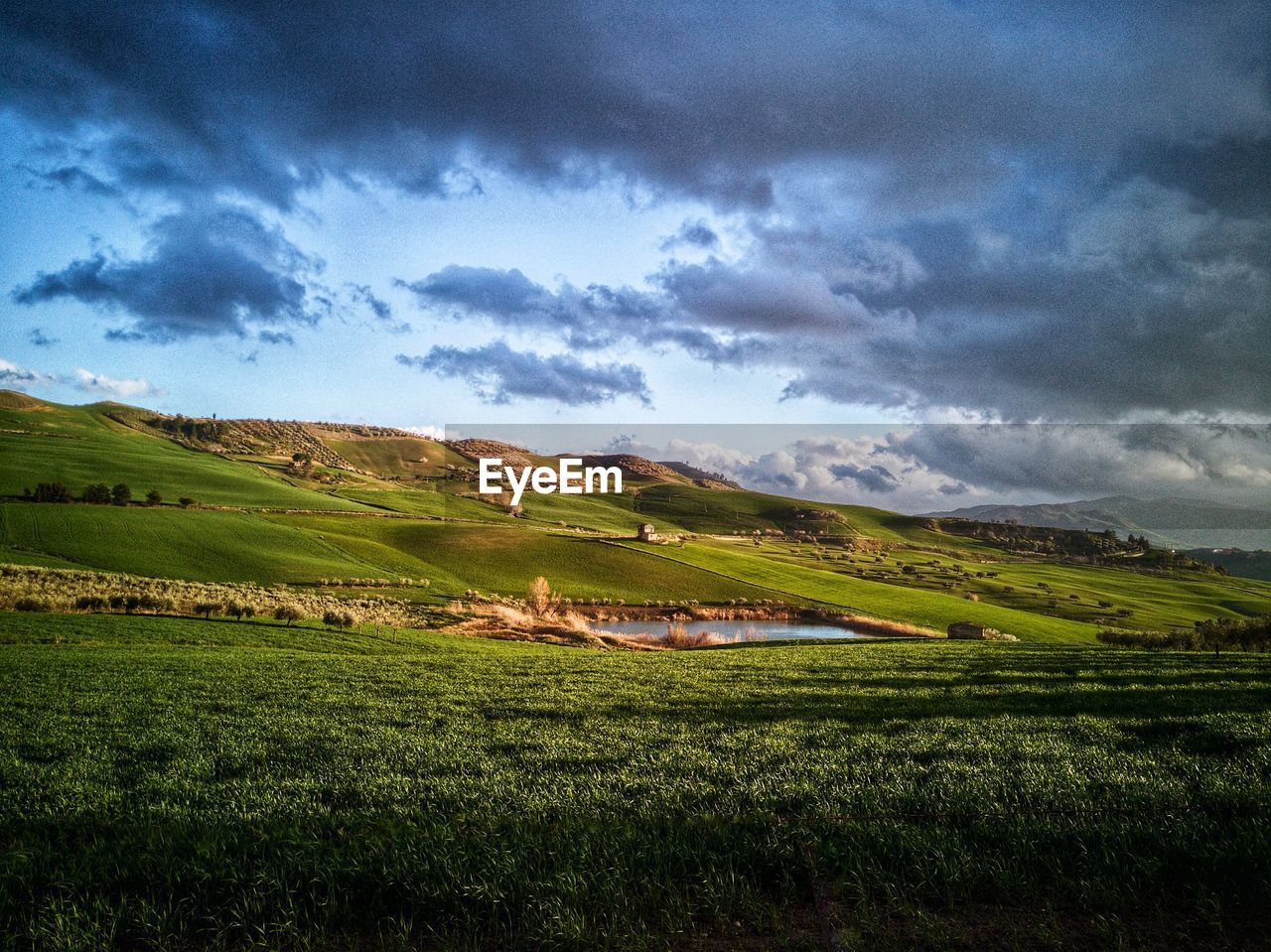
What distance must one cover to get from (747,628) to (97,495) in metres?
90.7

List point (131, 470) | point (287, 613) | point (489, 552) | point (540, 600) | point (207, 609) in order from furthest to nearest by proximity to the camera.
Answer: point (131, 470) < point (489, 552) < point (540, 600) < point (287, 613) < point (207, 609)

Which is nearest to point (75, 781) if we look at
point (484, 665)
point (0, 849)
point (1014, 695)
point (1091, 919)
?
point (0, 849)

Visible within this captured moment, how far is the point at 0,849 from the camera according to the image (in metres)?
6.89

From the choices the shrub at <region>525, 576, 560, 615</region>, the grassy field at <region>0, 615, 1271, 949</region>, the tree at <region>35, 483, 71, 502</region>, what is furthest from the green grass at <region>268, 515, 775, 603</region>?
the grassy field at <region>0, 615, 1271, 949</region>

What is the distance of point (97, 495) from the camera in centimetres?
9038

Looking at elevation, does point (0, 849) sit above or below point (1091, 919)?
below

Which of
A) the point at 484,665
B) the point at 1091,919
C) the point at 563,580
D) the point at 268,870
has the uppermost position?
the point at 1091,919

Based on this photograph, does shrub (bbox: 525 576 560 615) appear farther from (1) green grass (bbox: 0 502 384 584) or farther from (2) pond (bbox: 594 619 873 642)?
Answer: (1) green grass (bbox: 0 502 384 584)

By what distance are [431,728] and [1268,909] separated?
39.5ft

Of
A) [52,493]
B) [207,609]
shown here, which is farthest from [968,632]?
[52,493]

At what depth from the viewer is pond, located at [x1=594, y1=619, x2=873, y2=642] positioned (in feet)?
209

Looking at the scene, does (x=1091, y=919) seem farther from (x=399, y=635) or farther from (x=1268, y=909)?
(x=399, y=635)

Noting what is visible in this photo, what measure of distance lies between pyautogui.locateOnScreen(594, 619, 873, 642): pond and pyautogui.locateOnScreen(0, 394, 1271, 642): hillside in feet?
22.4

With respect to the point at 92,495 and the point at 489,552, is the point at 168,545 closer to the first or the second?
the point at 92,495
